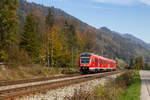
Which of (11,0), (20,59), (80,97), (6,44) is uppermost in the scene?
(11,0)

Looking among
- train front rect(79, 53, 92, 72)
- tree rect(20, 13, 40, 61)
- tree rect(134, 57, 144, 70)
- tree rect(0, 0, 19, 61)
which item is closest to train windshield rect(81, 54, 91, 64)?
train front rect(79, 53, 92, 72)

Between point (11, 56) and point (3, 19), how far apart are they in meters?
7.00

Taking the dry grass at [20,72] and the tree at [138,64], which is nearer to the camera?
the dry grass at [20,72]

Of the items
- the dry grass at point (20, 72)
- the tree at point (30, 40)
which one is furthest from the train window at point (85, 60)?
the tree at point (30, 40)

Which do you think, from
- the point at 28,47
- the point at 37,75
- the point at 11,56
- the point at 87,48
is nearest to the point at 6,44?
the point at 11,56

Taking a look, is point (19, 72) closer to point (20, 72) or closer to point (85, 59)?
point (20, 72)

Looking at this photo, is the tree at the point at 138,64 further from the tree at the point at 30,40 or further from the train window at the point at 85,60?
the tree at the point at 30,40

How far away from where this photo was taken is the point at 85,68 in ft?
103

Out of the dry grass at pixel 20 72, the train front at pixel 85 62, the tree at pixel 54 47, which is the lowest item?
the dry grass at pixel 20 72

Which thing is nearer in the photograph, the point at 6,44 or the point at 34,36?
the point at 6,44

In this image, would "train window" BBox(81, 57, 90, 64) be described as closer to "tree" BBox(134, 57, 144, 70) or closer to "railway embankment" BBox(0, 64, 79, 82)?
"railway embankment" BBox(0, 64, 79, 82)

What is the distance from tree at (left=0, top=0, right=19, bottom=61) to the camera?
31.0 meters

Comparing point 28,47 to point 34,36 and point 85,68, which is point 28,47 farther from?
point 85,68

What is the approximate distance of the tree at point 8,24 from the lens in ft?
102
